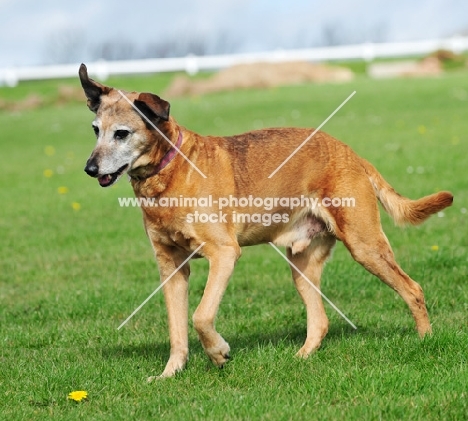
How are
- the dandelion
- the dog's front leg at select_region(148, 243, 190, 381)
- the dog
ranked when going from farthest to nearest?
the dandelion → the dog's front leg at select_region(148, 243, 190, 381) → the dog

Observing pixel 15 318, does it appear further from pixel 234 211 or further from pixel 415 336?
pixel 415 336

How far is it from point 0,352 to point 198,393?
1.97 m

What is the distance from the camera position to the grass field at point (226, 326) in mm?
4960

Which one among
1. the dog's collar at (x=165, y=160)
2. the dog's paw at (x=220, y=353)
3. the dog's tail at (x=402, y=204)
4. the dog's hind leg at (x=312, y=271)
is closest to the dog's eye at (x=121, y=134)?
the dog's collar at (x=165, y=160)

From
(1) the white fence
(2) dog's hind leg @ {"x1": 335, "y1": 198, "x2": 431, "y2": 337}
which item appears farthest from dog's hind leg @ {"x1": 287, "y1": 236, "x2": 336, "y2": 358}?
(1) the white fence

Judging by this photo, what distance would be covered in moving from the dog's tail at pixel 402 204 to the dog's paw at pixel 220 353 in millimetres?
1820

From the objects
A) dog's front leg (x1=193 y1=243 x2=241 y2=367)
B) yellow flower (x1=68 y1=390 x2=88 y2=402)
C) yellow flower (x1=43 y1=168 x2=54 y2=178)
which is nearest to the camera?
yellow flower (x1=68 y1=390 x2=88 y2=402)

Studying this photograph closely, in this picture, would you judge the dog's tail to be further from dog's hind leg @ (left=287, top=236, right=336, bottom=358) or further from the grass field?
the grass field

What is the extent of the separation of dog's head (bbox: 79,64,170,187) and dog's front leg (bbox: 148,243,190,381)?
68 centimetres

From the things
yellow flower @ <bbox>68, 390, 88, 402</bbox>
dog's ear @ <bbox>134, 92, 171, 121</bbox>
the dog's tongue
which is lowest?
yellow flower @ <bbox>68, 390, 88, 402</bbox>

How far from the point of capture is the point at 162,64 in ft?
134

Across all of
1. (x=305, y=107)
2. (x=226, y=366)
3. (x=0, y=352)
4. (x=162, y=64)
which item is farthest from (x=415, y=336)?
(x=162, y=64)

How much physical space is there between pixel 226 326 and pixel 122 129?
6.47 feet

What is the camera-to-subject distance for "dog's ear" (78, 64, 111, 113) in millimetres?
5898
